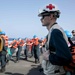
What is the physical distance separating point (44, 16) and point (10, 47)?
13.4 m

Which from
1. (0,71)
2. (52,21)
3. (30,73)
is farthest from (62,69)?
(0,71)

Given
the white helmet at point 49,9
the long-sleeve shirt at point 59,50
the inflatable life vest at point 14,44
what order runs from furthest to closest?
the inflatable life vest at point 14,44 < the white helmet at point 49,9 < the long-sleeve shirt at point 59,50

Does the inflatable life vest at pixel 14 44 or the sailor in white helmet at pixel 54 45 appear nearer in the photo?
the sailor in white helmet at pixel 54 45

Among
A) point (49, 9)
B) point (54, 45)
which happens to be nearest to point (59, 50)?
point (54, 45)

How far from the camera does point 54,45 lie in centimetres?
263

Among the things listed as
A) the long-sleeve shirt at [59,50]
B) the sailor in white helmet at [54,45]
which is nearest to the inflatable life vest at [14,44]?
the sailor in white helmet at [54,45]

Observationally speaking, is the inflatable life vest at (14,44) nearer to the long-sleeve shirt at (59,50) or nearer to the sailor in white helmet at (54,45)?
the sailor in white helmet at (54,45)

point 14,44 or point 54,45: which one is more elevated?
point 14,44

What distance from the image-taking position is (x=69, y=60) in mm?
2607

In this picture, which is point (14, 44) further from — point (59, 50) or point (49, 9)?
point (59, 50)

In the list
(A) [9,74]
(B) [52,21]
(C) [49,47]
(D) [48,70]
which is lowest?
(A) [9,74]

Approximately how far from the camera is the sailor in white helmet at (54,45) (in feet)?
8.46

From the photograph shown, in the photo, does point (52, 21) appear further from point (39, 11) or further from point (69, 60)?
point (69, 60)

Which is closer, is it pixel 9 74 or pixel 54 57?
pixel 54 57
